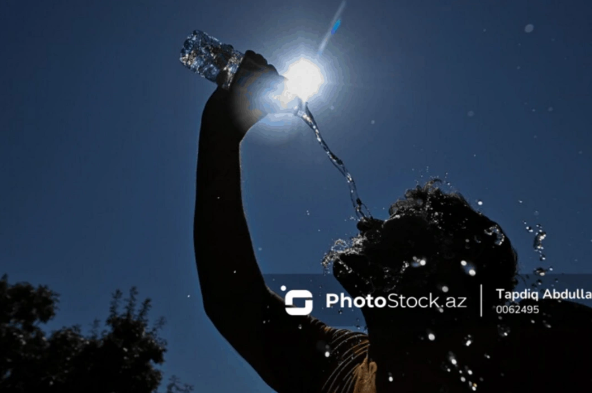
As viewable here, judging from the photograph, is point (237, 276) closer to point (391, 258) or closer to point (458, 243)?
point (391, 258)

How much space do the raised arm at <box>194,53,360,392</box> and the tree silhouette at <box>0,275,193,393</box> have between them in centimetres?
1337

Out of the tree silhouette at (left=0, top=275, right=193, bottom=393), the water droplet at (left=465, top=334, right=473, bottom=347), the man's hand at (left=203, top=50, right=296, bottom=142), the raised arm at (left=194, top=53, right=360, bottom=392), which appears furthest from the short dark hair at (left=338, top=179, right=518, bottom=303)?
the tree silhouette at (left=0, top=275, right=193, bottom=393)

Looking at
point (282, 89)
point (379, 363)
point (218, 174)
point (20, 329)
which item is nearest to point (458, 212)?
point (379, 363)

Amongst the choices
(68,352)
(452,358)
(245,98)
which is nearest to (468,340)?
(452,358)

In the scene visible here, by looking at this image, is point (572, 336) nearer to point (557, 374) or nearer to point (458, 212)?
point (557, 374)

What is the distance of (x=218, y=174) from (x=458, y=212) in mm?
1438

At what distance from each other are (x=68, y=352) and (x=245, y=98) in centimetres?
1459

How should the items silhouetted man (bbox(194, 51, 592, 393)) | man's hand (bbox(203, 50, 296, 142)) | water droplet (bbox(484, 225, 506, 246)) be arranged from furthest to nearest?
1. water droplet (bbox(484, 225, 506, 246))
2. man's hand (bbox(203, 50, 296, 142))
3. silhouetted man (bbox(194, 51, 592, 393))

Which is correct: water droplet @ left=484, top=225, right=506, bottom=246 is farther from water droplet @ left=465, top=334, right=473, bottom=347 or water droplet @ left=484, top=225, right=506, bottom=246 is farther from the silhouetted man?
water droplet @ left=465, top=334, right=473, bottom=347

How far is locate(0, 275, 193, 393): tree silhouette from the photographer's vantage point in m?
13.0

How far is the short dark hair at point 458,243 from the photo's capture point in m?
2.16

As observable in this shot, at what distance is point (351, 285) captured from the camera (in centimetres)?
233

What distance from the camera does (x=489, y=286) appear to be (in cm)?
217

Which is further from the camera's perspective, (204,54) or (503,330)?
(204,54)
